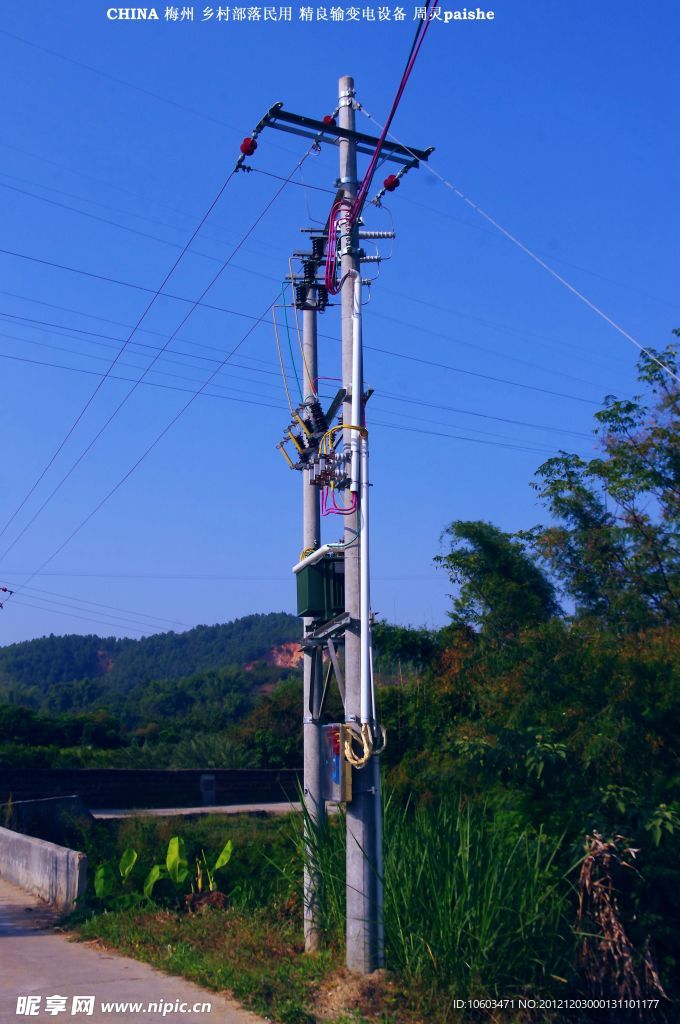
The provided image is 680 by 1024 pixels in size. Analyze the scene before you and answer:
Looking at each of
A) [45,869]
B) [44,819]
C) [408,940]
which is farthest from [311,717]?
[44,819]

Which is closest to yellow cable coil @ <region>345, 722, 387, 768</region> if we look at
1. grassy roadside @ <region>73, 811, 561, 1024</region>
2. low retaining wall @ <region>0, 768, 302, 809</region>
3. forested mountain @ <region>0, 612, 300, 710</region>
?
grassy roadside @ <region>73, 811, 561, 1024</region>

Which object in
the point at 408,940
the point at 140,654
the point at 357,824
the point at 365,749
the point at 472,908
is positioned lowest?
the point at 408,940

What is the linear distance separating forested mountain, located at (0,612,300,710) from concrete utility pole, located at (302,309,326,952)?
121m

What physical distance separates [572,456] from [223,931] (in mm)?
14554

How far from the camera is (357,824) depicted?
7.73 meters

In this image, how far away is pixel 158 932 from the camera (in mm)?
9422

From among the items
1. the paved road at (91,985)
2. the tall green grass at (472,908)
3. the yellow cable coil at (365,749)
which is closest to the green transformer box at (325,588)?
the yellow cable coil at (365,749)

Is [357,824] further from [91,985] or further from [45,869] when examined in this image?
[45,869]

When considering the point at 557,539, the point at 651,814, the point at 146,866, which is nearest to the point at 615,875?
the point at 651,814

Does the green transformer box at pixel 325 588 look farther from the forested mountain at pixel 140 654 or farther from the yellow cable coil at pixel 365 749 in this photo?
the forested mountain at pixel 140 654

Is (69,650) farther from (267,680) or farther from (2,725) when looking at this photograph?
(2,725)

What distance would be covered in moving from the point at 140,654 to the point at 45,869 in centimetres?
14007

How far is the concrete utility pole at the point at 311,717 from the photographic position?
8672mm

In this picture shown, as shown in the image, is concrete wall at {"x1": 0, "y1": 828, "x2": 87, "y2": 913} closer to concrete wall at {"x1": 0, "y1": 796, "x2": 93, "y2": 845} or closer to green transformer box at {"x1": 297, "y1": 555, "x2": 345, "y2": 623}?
concrete wall at {"x1": 0, "y1": 796, "x2": 93, "y2": 845}
